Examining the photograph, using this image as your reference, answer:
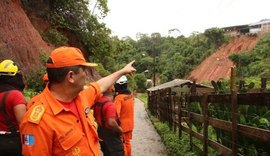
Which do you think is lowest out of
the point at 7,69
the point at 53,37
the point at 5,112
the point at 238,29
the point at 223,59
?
the point at 5,112

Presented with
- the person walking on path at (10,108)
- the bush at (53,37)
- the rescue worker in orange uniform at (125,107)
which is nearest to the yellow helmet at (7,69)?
the person walking on path at (10,108)

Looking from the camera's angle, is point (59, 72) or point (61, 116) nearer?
point (61, 116)

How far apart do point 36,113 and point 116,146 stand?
11.4ft

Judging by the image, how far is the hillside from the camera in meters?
70.5

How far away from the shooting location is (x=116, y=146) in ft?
20.5

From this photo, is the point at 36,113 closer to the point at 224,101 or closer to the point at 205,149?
the point at 224,101

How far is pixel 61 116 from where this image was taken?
2971mm

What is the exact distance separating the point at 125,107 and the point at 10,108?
2774mm

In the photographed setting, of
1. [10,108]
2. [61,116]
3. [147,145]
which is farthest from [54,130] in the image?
[147,145]

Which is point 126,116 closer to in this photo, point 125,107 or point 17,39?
point 125,107

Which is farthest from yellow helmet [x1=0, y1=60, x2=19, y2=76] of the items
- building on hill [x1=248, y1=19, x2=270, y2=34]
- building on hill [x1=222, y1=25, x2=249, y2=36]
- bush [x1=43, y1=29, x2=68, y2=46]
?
building on hill [x1=222, y1=25, x2=249, y2=36]

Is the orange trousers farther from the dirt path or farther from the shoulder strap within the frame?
the dirt path

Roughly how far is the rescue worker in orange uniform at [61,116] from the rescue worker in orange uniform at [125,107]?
11.9 feet

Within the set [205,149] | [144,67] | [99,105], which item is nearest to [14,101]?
[99,105]
